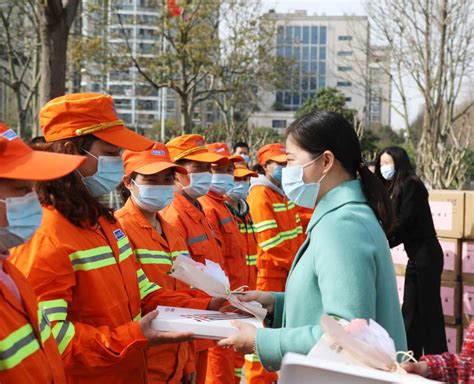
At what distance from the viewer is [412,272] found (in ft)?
21.5

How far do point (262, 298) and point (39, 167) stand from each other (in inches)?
49.8

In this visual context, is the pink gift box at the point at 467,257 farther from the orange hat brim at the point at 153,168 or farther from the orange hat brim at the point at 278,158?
the orange hat brim at the point at 153,168

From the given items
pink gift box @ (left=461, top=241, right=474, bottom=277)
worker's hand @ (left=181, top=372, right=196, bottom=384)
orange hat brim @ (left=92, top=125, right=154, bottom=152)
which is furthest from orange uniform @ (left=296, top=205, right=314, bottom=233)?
orange hat brim @ (left=92, top=125, right=154, bottom=152)

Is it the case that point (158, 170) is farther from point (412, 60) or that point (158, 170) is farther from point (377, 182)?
point (412, 60)

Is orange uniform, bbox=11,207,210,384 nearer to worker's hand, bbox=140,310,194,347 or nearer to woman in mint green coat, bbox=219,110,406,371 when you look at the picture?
worker's hand, bbox=140,310,194,347

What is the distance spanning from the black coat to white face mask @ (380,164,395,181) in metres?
0.46

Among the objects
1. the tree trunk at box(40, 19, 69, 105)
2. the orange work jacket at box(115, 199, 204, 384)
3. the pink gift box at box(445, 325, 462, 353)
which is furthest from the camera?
the tree trunk at box(40, 19, 69, 105)

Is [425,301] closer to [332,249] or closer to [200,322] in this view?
[200,322]

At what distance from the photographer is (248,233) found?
655cm

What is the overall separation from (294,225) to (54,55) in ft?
10.7

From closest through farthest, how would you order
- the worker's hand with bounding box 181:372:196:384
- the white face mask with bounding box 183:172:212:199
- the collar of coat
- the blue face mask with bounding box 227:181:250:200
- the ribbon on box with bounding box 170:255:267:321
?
1. the collar of coat
2. the ribbon on box with bounding box 170:255:267:321
3. the worker's hand with bounding box 181:372:196:384
4. the white face mask with bounding box 183:172:212:199
5. the blue face mask with bounding box 227:181:250:200

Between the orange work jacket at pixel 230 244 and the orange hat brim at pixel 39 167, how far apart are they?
3474 mm

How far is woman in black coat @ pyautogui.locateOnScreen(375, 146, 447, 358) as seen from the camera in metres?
6.43

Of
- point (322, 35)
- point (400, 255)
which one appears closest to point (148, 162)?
point (400, 255)
